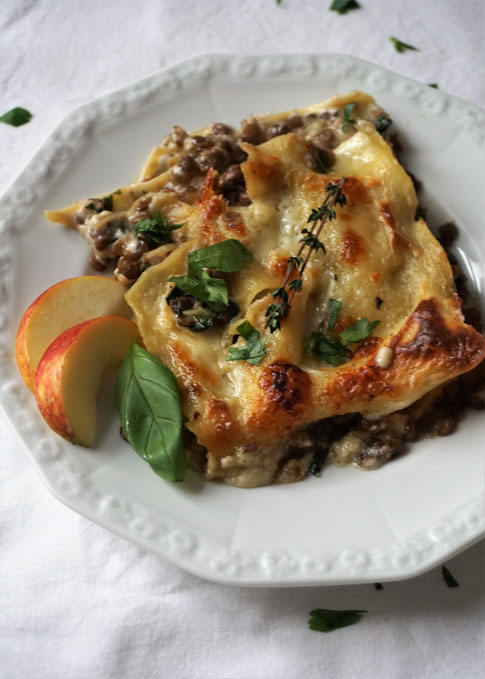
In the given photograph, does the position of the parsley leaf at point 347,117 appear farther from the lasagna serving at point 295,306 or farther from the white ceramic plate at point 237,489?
the white ceramic plate at point 237,489

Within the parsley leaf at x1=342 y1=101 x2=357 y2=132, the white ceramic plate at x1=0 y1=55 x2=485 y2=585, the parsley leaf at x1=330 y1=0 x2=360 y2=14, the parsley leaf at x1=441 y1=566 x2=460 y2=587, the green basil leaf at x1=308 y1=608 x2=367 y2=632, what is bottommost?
the green basil leaf at x1=308 y1=608 x2=367 y2=632

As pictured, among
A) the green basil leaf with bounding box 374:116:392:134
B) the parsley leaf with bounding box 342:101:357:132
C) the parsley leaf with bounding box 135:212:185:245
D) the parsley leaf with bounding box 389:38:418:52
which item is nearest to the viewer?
the parsley leaf with bounding box 135:212:185:245

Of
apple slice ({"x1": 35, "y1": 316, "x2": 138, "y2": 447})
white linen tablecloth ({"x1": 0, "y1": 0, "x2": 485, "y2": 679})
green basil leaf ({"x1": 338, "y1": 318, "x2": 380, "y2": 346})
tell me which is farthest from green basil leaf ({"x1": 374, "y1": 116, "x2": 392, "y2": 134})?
white linen tablecloth ({"x1": 0, "y1": 0, "x2": 485, "y2": 679})

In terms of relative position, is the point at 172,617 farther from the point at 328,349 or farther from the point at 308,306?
the point at 308,306

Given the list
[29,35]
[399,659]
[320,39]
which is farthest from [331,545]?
[29,35]

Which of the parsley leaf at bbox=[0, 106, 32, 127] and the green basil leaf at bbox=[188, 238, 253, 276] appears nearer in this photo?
the green basil leaf at bbox=[188, 238, 253, 276]

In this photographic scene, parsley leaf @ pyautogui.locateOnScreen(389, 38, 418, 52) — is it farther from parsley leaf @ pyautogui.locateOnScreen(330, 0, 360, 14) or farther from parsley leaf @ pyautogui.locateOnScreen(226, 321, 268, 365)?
parsley leaf @ pyautogui.locateOnScreen(226, 321, 268, 365)

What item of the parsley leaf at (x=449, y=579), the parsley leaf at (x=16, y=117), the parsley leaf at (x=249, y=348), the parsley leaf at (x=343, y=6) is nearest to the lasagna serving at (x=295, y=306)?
the parsley leaf at (x=249, y=348)
